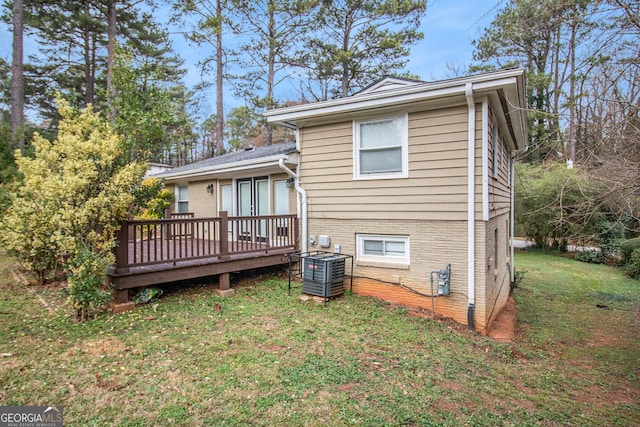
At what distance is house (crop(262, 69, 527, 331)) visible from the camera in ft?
18.5

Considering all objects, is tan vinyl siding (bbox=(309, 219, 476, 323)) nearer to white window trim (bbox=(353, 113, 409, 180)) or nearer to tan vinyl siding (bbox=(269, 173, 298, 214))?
white window trim (bbox=(353, 113, 409, 180))

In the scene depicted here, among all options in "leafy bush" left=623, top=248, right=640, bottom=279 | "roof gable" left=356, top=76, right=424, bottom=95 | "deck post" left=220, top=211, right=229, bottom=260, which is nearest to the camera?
"deck post" left=220, top=211, right=229, bottom=260

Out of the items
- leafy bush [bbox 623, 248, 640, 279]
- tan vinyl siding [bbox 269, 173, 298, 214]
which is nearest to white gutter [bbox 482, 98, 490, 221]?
tan vinyl siding [bbox 269, 173, 298, 214]

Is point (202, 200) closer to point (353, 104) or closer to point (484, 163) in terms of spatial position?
point (353, 104)

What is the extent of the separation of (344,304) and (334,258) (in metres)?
0.91

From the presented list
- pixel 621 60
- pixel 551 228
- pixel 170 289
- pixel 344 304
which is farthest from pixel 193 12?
pixel 551 228

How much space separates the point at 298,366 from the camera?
392cm

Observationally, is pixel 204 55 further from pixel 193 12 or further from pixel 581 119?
pixel 581 119

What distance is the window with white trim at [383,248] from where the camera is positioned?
6.48 metres

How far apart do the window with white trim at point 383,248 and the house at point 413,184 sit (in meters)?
0.02

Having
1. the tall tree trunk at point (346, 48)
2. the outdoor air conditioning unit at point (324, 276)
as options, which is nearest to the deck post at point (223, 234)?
the outdoor air conditioning unit at point (324, 276)

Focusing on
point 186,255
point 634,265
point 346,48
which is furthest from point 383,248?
point 346,48

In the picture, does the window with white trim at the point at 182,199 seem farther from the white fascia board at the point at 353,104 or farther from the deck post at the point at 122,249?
the deck post at the point at 122,249

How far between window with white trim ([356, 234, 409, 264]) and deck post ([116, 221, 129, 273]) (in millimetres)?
4139
